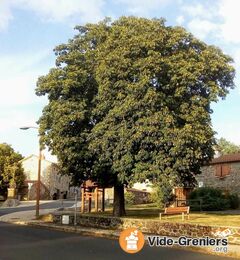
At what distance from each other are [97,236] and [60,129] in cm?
680

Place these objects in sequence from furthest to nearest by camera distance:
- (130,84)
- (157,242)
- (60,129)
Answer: (60,129)
(130,84)
(157,242)

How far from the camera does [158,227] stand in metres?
22.1

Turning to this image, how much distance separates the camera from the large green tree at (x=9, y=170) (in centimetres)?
7088

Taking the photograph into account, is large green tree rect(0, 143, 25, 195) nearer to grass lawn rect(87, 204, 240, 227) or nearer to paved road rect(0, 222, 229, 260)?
grass lawn rect(87, 204, 240, 227)

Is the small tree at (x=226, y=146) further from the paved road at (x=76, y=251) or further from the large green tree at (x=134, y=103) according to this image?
the paved road at (x=76, y=251)

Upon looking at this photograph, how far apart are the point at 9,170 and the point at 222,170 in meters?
37.7

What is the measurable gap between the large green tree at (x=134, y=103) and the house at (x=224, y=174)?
17.2 metres

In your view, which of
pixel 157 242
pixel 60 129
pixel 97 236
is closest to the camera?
pixel 157 242

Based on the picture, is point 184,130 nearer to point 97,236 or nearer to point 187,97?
point 187,97

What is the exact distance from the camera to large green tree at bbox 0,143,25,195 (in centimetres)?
7088

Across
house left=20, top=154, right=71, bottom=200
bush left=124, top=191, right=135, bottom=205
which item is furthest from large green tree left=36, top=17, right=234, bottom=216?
house left=20, top=154, right=71, bottom=200

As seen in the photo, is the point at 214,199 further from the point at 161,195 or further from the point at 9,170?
the point at 9,170

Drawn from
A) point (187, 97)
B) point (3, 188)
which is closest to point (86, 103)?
point (187, 97)

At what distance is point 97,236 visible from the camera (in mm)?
22344
